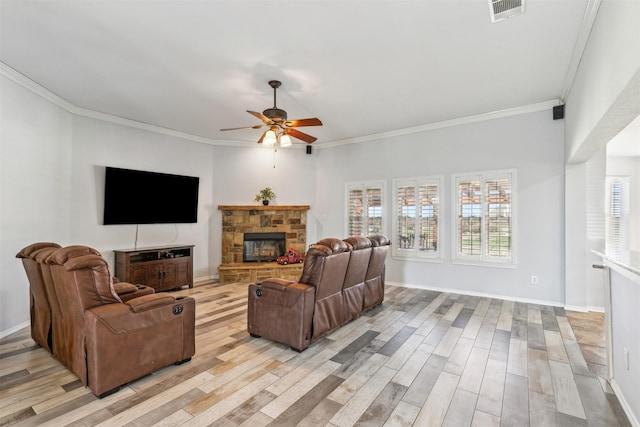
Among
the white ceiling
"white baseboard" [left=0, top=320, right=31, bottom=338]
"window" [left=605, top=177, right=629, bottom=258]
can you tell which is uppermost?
the white ceiling

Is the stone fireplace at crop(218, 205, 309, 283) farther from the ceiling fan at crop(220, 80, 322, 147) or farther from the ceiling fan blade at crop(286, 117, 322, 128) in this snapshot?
the ceiling fan blade at crop(286, 117, 322, 128)

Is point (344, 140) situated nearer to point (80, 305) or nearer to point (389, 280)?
point (389, 280)

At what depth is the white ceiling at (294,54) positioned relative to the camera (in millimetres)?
2674

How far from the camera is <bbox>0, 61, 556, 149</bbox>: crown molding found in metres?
3.88

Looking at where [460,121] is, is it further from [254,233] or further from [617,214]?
[254,233]

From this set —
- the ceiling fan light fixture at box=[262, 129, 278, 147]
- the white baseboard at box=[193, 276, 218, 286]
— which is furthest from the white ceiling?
the white baseboard at box=[193, 276, 218, 286]

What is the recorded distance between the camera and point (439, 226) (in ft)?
18.3

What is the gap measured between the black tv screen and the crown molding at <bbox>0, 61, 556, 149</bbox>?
88cm

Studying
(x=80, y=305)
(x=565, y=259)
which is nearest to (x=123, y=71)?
(x=80, y=305)

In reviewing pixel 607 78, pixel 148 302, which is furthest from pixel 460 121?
pixel 148 302

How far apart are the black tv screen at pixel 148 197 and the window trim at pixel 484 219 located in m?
5.07

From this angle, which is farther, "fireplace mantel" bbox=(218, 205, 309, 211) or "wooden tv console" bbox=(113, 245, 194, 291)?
"fireplace mantel" bbox=(218, 205, 309, 211)

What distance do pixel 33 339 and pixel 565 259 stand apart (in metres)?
6.88

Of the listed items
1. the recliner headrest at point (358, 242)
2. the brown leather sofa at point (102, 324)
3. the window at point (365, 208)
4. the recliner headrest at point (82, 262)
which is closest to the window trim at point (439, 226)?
the window at point (365, 208)
